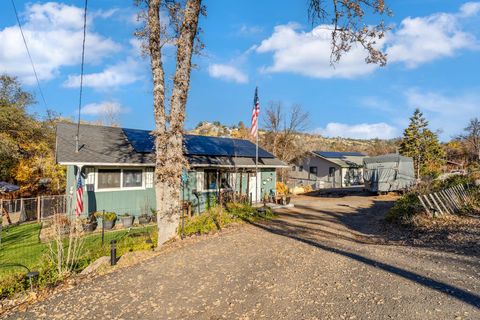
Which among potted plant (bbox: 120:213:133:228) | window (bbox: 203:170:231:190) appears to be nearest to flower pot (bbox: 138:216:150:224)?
potted plant (bbox: 120:213:133:228)

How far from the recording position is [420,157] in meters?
37.0

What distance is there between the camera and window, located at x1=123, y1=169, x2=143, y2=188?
14.7 metres

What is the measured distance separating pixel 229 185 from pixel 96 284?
1314cm

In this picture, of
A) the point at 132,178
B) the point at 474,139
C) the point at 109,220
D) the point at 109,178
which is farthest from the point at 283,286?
the point at 474,139

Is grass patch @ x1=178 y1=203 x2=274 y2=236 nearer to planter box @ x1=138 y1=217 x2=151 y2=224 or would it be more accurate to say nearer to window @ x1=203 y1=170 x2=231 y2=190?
window @ x1=203 y1=170 x2=231 y2=190

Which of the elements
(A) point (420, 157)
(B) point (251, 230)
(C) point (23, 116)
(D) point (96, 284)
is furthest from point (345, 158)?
(D) point (96, 284)

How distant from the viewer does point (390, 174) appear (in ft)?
82.1

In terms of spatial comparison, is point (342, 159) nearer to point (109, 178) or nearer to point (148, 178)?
point (148, 178)

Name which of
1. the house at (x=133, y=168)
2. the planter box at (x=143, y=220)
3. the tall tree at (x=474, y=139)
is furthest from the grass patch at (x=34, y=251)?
the tall tree at (x=474, y=139)

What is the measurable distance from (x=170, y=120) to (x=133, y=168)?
275 inches

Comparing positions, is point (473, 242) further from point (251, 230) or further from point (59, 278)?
point (59, 278)

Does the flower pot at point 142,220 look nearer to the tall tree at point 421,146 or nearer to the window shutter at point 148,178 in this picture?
the window shutter at point 148,178

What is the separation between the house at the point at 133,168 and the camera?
13.7m

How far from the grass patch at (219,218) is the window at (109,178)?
4.97 metres
